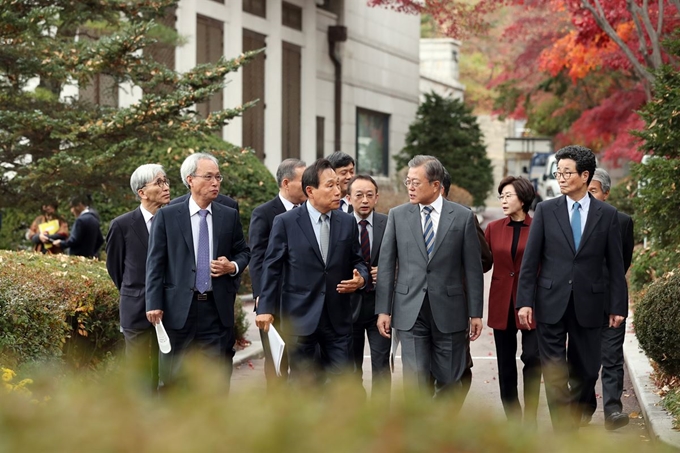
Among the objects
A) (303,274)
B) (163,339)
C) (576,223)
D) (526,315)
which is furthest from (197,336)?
(576,223)

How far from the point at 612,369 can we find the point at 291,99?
23558mm

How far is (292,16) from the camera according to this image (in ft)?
105

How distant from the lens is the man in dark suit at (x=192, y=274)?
311 inches

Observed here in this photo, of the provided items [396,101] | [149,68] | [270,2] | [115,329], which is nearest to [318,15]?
[270,2]

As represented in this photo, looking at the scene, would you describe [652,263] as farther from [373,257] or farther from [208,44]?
[208,44]

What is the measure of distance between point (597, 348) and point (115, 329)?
417 cm

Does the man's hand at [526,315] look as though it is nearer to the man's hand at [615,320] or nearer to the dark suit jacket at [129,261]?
the man's hand at [615,320]

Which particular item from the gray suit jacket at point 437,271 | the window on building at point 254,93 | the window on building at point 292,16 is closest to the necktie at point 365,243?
the gray suit jacket at point 437,271

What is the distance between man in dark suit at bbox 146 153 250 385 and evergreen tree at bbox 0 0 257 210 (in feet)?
16.5

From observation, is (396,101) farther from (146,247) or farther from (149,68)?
(146,247)

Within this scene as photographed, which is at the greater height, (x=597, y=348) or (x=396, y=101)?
(x=396, y=101)

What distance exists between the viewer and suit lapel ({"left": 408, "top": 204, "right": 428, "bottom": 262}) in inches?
315

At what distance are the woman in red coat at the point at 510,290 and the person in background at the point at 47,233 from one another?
7.54 metres

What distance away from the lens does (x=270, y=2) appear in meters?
30.0
